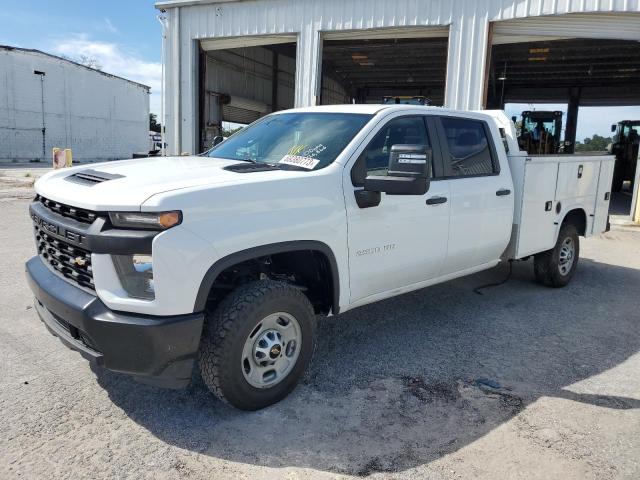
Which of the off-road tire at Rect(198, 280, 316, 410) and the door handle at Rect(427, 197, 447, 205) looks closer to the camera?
the off-road tire at Rect(198, 280, 316, 410)

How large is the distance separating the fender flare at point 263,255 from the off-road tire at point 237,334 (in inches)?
6.5

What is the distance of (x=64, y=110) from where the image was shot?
32.0 m

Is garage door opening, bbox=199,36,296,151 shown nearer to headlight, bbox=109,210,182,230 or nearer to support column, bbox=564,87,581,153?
support column, bbox=564,87,581,153

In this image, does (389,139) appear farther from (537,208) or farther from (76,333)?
(76,333)

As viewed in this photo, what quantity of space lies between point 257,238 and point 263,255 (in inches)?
4.9

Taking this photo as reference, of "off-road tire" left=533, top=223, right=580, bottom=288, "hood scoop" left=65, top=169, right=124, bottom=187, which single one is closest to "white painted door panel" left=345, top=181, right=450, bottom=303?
"hood scoop" left=65, top=169, right=124, bottom=187

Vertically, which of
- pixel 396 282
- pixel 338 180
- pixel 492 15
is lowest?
pixel 396 282

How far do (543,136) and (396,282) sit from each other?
61.2ft

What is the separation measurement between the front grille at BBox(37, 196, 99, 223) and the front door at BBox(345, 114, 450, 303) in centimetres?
160

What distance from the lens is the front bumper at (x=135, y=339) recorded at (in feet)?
9.25

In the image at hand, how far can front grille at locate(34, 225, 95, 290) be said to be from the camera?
3025 mm

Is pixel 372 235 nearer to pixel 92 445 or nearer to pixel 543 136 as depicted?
pixel 92 445

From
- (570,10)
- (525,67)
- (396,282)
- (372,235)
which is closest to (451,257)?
(396,282)

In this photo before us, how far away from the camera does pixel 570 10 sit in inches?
429
